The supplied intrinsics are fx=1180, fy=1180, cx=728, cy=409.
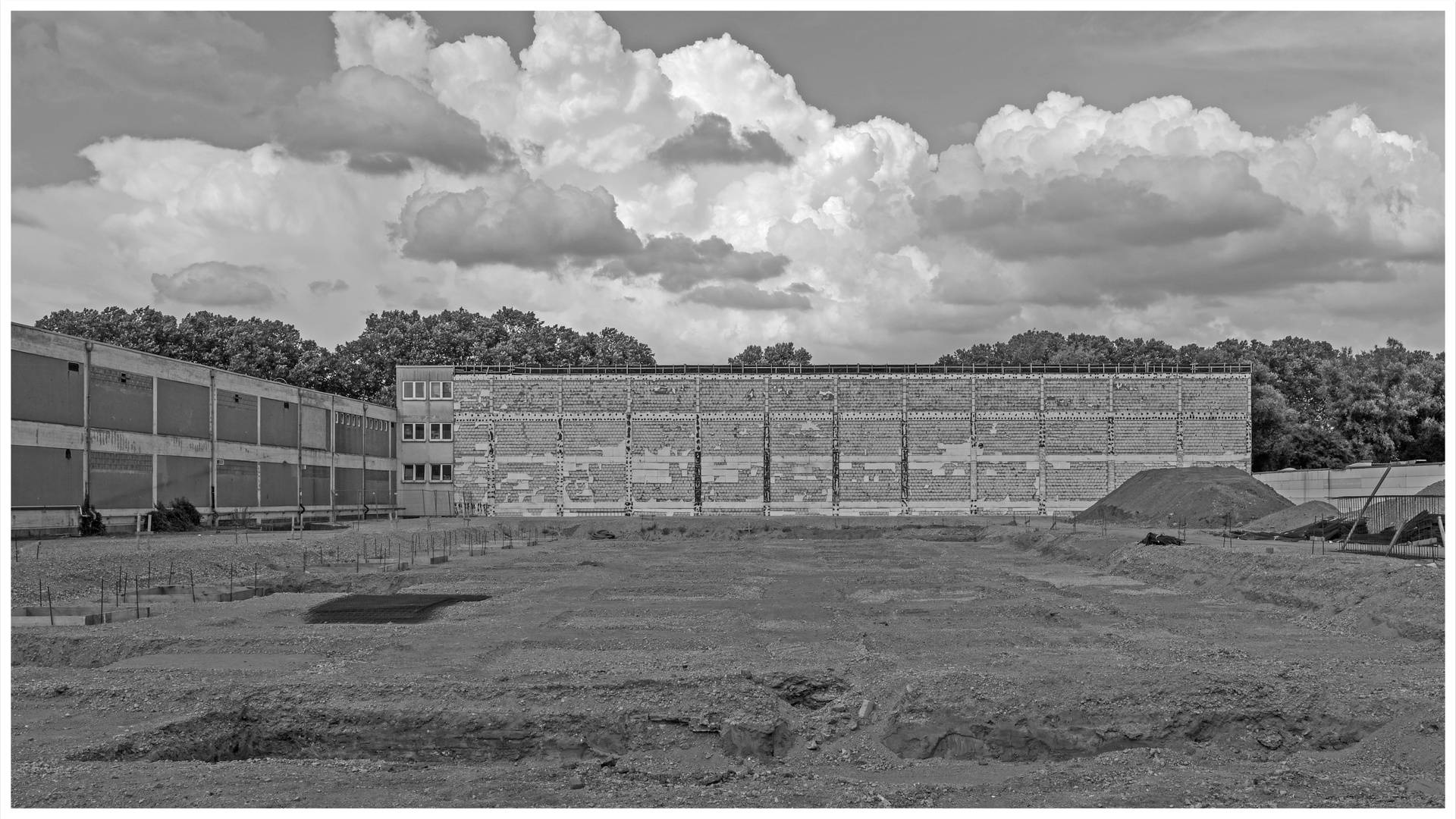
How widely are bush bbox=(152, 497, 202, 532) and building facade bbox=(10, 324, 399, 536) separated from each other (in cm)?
42

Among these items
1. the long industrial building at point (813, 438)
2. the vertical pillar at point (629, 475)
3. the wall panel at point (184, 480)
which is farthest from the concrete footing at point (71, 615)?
the vertical pillar at point (629, 475)

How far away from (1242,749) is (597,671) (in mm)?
7455

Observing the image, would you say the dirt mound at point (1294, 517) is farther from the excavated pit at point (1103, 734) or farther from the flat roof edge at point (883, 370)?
the excavated pit at point (1103, 734)

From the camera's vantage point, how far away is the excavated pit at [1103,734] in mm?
12281

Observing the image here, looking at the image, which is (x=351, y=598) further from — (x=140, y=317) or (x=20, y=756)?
(x=140, y=317)

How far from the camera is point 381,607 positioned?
22125mm

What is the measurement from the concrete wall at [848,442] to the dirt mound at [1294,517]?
21.1m

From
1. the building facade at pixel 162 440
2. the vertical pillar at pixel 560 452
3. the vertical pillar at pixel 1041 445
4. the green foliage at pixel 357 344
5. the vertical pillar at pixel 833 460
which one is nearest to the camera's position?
the building facade at pixel 162 440

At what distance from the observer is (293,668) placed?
15391 mm

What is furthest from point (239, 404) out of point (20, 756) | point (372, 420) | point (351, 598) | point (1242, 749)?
point (1242, 749)

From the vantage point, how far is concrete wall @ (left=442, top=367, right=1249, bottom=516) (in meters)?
66.1

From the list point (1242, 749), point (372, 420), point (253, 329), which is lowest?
point (1242, 749)

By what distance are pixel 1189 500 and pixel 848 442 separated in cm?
2083

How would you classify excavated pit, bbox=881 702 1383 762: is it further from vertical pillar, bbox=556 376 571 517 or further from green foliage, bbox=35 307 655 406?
green foliage, bbox=35 307 655 406
